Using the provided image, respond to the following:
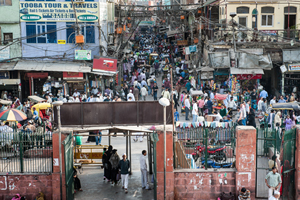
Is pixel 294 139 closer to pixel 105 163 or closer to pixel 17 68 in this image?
pixel 105 163

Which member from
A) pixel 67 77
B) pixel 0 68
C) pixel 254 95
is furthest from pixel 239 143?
pixel 0 68

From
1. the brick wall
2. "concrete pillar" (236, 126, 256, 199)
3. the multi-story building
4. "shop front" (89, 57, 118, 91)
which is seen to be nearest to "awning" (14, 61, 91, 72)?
"shop front" (89, 57, 118, 91)

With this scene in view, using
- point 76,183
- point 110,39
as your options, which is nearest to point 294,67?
point 110,39

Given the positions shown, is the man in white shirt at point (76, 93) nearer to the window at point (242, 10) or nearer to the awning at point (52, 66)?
the awning at point (52, 66)

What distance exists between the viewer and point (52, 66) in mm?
28438

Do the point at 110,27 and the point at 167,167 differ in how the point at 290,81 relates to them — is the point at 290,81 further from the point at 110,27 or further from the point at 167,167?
the point at 167,167

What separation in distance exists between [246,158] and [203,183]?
4.96ft

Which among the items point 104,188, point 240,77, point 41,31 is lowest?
point 104,188

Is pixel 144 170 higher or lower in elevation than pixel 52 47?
lower

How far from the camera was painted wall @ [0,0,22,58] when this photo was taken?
2859cm

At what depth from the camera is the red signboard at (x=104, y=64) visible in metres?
28.7

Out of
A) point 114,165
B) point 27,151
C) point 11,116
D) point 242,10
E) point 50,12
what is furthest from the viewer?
point 242,10

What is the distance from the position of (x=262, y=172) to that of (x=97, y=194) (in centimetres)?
568

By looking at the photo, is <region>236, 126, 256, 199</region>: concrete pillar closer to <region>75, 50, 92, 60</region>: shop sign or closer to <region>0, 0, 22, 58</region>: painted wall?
<region>75, 50, 92, 60</region>: shop sign
